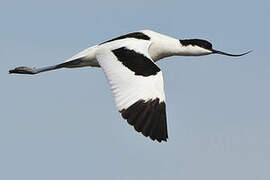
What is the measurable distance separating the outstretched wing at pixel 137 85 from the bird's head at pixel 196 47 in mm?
1688

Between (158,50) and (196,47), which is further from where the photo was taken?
(196,47)

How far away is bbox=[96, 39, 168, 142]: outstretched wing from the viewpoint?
16500 mm

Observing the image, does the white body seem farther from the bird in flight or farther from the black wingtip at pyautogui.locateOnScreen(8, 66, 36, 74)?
the black wingtip at pyautogui.locateOnScreen(8, 66, 36, 74)

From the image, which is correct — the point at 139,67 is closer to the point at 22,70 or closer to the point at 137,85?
the point at 137,85

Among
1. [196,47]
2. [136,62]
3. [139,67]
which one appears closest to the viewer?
[139,67]

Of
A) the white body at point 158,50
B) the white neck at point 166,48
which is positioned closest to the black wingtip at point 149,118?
the white body at point 158,50

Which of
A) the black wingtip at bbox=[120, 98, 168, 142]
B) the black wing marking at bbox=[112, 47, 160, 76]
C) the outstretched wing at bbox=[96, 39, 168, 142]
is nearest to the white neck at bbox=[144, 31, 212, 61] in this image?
the outstretched wing at bbox=[96, 39, 168, 142]

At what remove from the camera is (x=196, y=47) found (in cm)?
2091

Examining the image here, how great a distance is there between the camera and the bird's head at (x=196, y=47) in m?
20.7

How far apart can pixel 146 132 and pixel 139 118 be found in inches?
10.8

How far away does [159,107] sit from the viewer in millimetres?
16875

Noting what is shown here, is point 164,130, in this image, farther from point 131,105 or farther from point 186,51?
point 186,51

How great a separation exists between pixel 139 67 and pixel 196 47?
3251mm

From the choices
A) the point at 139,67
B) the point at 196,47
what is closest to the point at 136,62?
the point at 139,67
